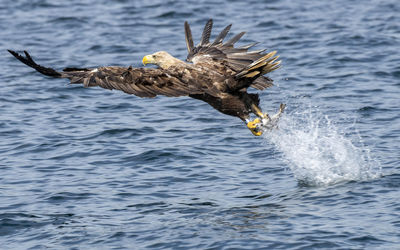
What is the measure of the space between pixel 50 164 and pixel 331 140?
13.3 feet

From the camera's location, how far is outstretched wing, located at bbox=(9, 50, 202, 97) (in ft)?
29.9

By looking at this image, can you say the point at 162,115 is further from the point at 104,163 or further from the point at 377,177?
the point at 377,177

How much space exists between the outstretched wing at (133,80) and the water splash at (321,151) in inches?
83.0

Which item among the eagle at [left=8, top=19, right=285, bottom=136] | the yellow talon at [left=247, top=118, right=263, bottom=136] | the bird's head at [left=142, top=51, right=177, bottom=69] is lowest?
the yellow talon at [left=247, top=118, right=263, bottom=136]

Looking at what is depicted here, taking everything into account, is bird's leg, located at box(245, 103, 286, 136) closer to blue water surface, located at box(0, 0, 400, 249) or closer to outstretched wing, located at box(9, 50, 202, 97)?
blue water surface, located at box(0, 0, 400, 249)

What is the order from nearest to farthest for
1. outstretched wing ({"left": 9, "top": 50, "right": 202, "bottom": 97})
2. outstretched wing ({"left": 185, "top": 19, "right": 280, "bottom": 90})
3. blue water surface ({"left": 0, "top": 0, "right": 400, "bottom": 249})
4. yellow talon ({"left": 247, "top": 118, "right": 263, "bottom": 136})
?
blue water surface ({"left": 0, "top": 0, "right": 400, "bottom": 249}) < outstretched wing ({"left": 9, "top": 50, "right": 202, "bottom": 97}) < yellow talon ({"left": 247, "top": 118, "right": 263, "bottom": 136}) < outstretched wing ({"left": 185, "top": 19, "right": 280, "bottom": 90})

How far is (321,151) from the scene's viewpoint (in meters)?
11.4

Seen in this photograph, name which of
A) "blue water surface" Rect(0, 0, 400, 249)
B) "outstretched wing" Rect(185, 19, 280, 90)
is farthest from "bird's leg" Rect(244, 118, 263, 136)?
"blue water surface" Rect(0, 0, 400, 249)

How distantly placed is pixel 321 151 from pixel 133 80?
3.41 meters

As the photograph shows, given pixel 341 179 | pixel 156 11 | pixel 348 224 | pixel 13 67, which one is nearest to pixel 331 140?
pixel 341 179

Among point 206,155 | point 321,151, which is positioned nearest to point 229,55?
point 206,155

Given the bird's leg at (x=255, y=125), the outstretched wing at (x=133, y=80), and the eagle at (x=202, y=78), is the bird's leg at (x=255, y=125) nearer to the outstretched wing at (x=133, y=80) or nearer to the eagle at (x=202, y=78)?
the eagle at (x=202, y=78)

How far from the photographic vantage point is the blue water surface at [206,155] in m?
8.93

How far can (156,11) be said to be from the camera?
21422 millimetres
